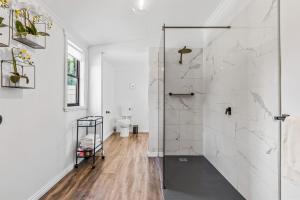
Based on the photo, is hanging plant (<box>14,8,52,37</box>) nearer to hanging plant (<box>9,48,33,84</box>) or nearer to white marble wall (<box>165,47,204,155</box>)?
hanging plant (<box>9,48,33,84</box>)

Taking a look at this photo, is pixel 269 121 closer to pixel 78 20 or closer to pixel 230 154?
pixel 230 154

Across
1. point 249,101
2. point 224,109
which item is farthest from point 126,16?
point 249,101

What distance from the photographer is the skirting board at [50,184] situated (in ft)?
7.68

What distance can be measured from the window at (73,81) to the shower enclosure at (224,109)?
1591mm

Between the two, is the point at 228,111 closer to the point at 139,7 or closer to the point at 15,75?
the point at 139,7

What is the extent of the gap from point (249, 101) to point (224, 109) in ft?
2.36

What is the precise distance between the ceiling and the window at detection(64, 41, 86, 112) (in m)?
0.35

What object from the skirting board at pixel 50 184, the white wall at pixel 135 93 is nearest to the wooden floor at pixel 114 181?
the skirting board at pixel 50 184

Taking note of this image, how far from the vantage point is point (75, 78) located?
402 cm

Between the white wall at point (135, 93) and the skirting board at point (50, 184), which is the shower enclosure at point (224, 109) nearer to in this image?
the skirting board at point (50, 184)
